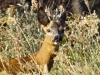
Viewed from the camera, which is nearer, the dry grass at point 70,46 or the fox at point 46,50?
the dry grass at point 70,46

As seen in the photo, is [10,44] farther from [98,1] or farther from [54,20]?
[98,1]

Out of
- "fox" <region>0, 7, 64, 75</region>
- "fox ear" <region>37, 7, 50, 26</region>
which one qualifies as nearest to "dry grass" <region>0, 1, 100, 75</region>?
"fox" <region>0, 7, 64, 75</region>

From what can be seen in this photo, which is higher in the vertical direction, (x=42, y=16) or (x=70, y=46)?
(x=42, y=16)

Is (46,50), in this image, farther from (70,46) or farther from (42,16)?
(42,16)

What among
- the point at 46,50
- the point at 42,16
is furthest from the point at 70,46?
the point at 42,16

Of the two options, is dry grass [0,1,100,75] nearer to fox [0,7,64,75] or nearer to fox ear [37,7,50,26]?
fox [0,7,64,75]

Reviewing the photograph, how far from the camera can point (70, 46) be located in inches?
263

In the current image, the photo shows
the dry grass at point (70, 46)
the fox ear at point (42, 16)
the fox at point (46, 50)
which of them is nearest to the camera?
the dry grass at point (70, 46)

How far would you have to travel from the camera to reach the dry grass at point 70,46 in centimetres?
473

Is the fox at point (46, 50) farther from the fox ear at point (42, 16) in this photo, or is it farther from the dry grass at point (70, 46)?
the dry grass at point (70, 46)

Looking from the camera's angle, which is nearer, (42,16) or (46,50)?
(46,50)

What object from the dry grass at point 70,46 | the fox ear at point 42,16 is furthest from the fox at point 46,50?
the dry grass at point 70,46

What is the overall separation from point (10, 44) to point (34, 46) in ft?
1.63

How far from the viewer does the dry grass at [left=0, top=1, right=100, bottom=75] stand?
186 inches
